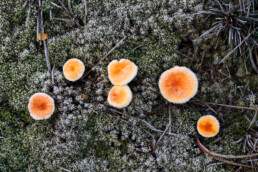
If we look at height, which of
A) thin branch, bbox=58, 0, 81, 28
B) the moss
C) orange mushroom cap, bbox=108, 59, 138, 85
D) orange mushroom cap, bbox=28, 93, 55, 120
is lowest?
the moss

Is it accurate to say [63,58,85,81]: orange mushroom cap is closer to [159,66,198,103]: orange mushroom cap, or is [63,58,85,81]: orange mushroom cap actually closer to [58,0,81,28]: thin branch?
[58,0,81,28]: thin branch

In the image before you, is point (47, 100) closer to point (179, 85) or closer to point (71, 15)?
point (71, 15)

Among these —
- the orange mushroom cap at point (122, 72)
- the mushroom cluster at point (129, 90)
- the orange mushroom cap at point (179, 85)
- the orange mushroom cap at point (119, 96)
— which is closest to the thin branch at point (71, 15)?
the mushroom cluster at point (129, 90)

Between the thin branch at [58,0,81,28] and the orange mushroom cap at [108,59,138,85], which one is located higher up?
the thin branch at [58,0,81,28]

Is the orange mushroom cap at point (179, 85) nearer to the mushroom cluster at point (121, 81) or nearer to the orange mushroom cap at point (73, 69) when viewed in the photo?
the mushroom cluster at point (121, 81)

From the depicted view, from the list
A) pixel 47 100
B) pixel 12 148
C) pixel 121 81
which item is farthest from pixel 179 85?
pixel 12 148

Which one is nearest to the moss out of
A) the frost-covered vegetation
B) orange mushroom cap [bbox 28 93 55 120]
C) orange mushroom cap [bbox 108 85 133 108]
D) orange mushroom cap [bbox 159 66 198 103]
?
the frost-covered vegetation
